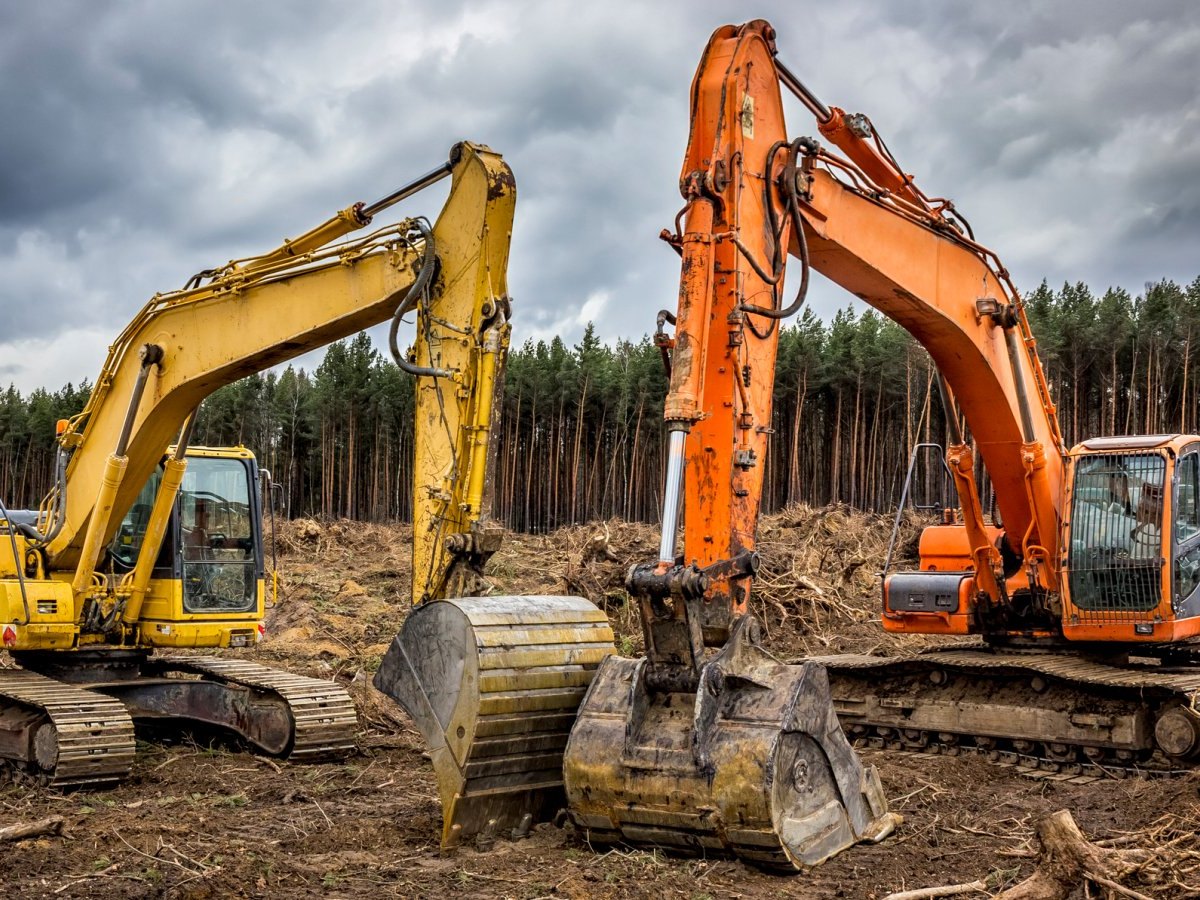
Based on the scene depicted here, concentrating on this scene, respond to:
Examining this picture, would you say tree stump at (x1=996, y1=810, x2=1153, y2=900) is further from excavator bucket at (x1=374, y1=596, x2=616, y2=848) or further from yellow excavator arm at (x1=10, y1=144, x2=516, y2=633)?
yellow excavator arm at (x1=10, y1=144, x2=516, y2=633)

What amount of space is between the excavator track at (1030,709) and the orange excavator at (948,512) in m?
0.02

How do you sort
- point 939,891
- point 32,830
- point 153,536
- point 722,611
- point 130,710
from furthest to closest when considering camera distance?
1. point 153,536
2. point 130,710
3. point 32,830
4. point 722,611
5. point 939,891

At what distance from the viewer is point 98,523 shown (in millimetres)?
10305

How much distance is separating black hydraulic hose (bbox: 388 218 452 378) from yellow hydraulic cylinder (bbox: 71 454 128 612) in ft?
10.5

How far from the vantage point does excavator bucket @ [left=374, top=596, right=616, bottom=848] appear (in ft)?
21.2

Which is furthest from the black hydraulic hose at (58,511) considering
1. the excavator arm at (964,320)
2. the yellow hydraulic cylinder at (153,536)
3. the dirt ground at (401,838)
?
the excavator arm at (964,320)

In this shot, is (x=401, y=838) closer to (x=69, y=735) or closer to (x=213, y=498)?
(x=69, y=735)

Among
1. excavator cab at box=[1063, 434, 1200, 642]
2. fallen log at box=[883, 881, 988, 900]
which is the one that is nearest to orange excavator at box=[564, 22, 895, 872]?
fallen log at box=[883, 881, 988, 900]

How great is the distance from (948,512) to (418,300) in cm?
625

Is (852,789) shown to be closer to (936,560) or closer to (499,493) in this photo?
(936,560)

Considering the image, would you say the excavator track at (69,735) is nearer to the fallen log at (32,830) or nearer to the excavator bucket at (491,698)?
the fallen log at (32,830)

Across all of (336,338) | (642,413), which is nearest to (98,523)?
(336,338)

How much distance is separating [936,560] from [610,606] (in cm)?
657

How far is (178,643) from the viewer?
10.8 meters
